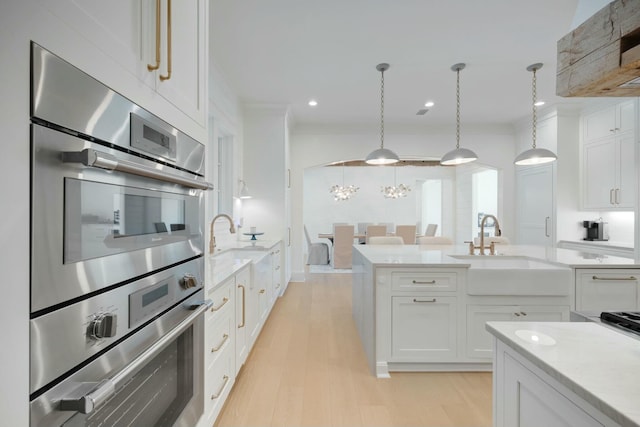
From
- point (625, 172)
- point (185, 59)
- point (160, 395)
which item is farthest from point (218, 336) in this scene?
point (625, 172)

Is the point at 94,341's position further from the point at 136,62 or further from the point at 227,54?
the point at 227,54

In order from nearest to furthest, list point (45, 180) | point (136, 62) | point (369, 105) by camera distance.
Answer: point (45, 180) < point (136, 62) < point (369, 105)

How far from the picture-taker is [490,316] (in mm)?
2504

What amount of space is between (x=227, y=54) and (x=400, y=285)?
2942 mm

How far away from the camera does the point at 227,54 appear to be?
3588 mm

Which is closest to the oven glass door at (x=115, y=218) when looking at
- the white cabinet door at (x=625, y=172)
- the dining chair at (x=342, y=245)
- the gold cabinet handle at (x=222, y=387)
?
the gold cabinet handle at (x=222, y=387)

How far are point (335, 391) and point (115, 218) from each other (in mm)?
2027

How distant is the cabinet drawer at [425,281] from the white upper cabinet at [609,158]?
362 centimetres

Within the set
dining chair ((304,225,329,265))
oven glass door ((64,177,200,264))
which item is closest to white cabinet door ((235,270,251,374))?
oven glass door ((64,177,200,264))

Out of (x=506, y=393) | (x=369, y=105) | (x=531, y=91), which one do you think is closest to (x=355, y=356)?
(x=506, y=393)

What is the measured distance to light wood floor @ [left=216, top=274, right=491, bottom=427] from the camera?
78.6 inches

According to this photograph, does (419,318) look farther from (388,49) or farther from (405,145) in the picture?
(405,145)

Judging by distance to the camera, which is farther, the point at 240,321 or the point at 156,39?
the point at 240,321

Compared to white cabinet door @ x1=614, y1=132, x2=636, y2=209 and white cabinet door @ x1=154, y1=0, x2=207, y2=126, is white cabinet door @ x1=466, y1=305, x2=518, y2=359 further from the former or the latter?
white cabinet door @ x1=614, y1=132, x2=636, y2=209
